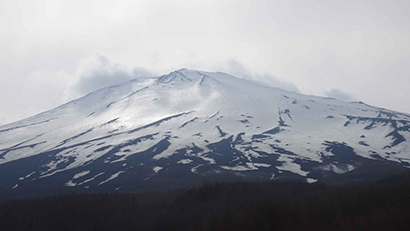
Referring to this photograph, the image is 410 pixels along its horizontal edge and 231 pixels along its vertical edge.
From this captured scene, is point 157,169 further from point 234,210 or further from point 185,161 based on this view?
point 234,210

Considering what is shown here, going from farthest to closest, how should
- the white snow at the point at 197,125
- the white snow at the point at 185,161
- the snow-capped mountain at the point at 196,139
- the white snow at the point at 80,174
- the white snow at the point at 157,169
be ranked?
the white snow at the point at 197,125
the white snow at the point at 185,161
the white snow at the point at 80,174
the white snow at the point at 157,169
the snow-capped mountain at the point at 196,139

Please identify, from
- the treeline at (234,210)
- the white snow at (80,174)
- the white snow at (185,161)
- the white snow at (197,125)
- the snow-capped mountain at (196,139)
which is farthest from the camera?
the white snow at (197,125)

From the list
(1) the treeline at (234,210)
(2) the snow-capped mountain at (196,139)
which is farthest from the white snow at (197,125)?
(1) the treeline at (234,210)

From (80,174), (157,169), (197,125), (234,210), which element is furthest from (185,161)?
(234,210)

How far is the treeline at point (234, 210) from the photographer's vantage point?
19.8 meters

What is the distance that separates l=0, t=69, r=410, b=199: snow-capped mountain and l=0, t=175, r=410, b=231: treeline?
458 inches

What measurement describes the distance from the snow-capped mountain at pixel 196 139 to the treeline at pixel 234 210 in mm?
11644

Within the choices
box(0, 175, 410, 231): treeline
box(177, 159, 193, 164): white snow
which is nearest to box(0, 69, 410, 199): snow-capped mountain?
box(177, 159, 193, 164): white snow

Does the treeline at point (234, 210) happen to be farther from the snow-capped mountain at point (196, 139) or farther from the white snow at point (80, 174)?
the white snow at point (80, 174)

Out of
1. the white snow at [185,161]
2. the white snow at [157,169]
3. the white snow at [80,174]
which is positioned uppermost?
the white snow at [80,174]

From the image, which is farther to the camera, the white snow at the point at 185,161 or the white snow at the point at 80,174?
the white snow at the point at 185,161

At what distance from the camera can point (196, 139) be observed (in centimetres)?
7106

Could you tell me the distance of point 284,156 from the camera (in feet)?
202

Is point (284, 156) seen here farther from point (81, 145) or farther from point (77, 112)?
point (77, 112)
